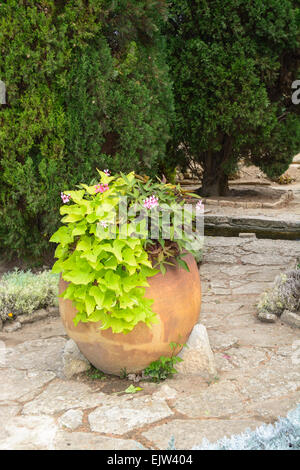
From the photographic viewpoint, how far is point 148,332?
125 inches

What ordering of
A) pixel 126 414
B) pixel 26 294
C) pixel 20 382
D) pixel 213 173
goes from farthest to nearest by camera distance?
pixel 213 173, pixel 26 294, pixel 20 382, pixel 126 414

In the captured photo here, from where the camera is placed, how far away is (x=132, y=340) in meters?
3.17

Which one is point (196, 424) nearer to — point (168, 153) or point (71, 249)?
point (71, 249)

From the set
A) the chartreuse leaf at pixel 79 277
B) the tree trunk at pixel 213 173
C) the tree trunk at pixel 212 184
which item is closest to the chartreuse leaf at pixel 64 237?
the chartreuse leaf at pixel 79 277

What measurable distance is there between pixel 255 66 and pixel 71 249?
801 centimetres

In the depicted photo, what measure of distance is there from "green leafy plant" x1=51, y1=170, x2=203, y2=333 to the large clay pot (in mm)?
77

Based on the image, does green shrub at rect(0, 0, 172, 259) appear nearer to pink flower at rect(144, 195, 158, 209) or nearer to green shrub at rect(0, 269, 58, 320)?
green shrub at rect(0, 269, 58, 320)

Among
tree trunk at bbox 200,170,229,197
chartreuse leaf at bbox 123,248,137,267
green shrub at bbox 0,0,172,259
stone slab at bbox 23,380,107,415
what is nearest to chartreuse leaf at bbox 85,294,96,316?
chartreuse leaf at bbox 123,248,137,267

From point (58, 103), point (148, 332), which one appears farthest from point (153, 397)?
point (58, 103)

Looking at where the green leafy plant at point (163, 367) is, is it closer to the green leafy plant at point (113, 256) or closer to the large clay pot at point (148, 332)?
the large clay pot at point (148, 332)

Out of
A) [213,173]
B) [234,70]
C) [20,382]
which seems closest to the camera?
[20,382]

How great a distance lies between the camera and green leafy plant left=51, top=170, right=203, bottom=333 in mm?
2996

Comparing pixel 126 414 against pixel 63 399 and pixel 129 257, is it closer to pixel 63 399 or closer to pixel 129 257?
pixel 63 399

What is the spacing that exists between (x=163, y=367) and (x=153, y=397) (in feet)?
0.89
